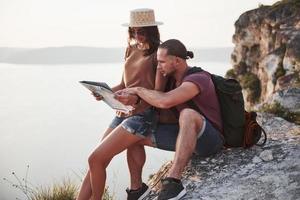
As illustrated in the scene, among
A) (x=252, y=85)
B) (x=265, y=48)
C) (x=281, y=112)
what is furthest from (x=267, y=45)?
(x=281, y=112)

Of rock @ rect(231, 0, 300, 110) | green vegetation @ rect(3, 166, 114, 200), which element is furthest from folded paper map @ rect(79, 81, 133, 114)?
rock @ rect(231, 0, 300, 110)

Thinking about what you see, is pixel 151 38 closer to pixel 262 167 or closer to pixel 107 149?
pixel 107 149

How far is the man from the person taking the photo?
484 centimetres

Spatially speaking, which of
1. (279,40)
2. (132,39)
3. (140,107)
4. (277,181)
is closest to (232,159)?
(277,181)

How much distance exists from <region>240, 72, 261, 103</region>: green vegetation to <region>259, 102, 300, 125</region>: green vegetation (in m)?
30.2

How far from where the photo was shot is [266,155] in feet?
18.4

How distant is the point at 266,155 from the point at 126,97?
190cm

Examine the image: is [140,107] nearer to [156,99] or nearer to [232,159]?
[156,99]

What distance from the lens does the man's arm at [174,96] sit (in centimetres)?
485

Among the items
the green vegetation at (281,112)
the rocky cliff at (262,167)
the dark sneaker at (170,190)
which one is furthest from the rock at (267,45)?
the dark sneaker at (170,190)

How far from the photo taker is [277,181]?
4984mm

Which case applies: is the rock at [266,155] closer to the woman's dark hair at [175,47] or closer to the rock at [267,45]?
the woman's dark hair at [175,47]

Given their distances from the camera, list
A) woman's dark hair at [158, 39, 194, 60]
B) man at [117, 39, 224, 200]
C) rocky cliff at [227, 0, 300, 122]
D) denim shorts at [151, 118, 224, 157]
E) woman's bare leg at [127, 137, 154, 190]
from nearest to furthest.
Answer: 1. man at [117, 39, 224, 200]
2. woman's dark hair at [158, 39, 194, 60]
3. denim shorts at [151, 118, 224, 157]
4. woman's bare leg at [127, 137, 154, 190]
5. rocky cliff at [227, 0, 300, 122]

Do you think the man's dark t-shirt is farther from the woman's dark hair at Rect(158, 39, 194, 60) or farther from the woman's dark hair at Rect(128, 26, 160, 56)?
the woman's dark hair at Rect(128, 26, 160, 56)
